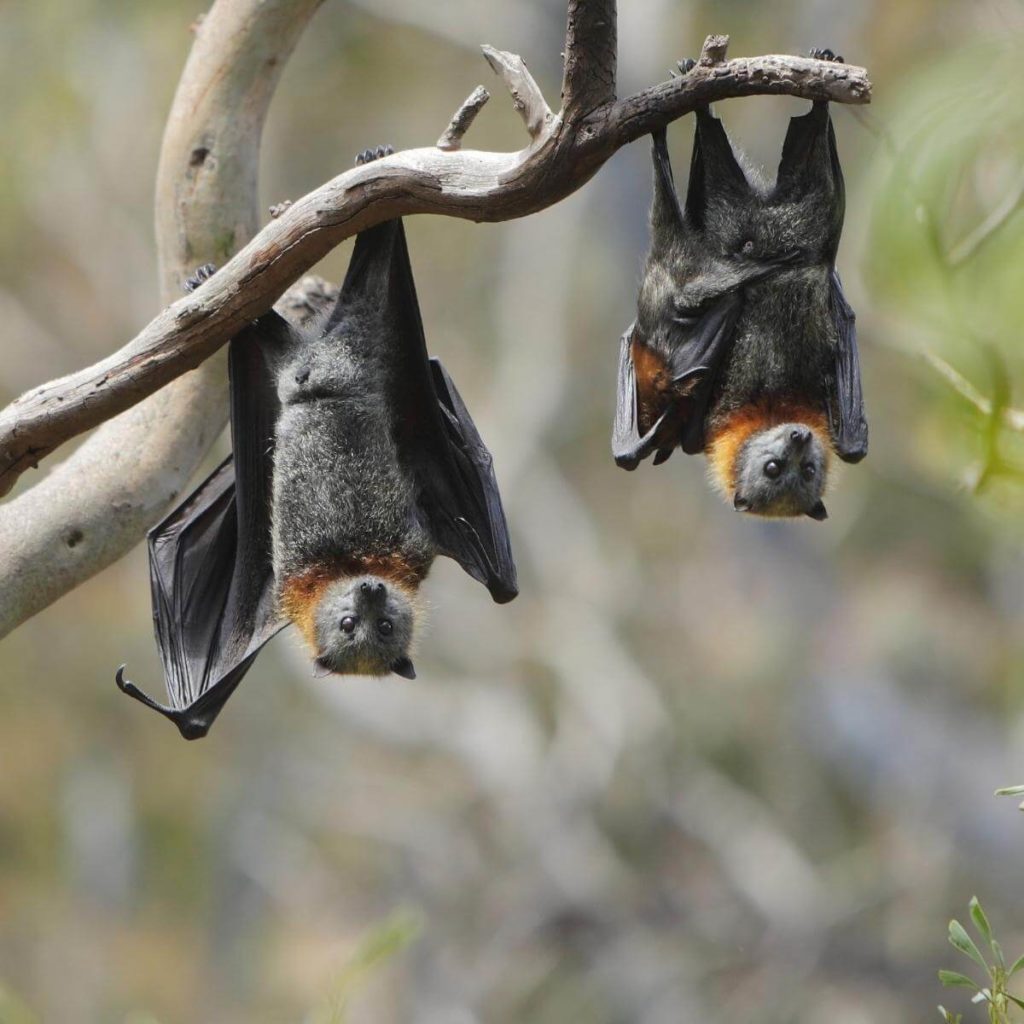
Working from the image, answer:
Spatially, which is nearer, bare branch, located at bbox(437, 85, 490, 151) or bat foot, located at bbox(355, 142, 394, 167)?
bare branch, located at bbox(437, 85, 490, 151)

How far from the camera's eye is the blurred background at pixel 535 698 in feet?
53.3

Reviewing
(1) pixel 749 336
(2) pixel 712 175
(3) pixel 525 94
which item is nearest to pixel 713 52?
(3) pixel 525 94

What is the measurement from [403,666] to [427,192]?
1869 millimetres

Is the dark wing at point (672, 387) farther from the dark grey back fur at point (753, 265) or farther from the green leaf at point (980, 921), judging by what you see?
the green leaf at point (980, 921)

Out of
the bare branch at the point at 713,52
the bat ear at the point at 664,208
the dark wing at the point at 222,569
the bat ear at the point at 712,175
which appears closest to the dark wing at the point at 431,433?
the dark wing at the point at 222,569

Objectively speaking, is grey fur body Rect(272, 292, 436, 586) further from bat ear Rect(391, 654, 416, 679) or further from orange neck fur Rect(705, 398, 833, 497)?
orange neck fur Rect(705, 398, 833, 497)

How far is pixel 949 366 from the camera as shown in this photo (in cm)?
Answer: 464

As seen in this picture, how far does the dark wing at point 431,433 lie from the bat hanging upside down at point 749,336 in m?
0.63

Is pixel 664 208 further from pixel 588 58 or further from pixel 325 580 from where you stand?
pixel 325 580

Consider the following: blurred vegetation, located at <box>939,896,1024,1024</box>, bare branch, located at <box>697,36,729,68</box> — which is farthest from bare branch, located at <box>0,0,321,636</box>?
blurred vegetation, located at <box>939,896,1024,1024</box>

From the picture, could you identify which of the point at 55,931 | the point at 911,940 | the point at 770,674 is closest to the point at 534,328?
the point at 770,674

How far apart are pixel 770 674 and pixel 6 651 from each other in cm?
1120

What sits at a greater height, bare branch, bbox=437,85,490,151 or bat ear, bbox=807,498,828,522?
bare branch, bbox=437,85,490,151

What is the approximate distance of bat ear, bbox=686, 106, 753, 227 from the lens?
4.53m
